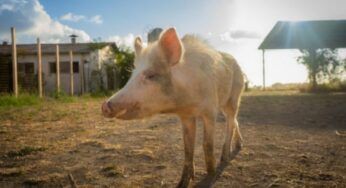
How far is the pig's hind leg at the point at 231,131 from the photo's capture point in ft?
17.2

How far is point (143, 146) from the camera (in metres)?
6.20

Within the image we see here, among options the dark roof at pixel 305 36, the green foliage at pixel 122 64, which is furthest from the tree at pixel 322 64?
the green foliage at pixel 122 64

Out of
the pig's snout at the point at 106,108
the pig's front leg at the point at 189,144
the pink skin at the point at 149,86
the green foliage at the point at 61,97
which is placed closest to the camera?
the pig's snout at the point at 106,108

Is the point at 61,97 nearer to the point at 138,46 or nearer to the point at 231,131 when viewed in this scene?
the point at 231,131

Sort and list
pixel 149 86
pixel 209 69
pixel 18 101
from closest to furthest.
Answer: pixel 149 86
pixel 209 69
pixel 18 101

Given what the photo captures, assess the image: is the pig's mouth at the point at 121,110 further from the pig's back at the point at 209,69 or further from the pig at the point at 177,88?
the pig's back at the point at 209,69

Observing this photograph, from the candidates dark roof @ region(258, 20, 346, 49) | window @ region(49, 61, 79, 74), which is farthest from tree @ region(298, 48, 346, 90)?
window @ region(49, 61, 79, 74)

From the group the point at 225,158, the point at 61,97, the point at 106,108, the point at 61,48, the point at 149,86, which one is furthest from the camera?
the point at 61,48

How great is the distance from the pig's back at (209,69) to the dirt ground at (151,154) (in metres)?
0.94

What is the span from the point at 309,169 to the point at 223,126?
3782 millimetres

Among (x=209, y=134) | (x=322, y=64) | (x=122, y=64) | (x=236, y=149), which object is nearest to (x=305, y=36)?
(x=322, y=64)

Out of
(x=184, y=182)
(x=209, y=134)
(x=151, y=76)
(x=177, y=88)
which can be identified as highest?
(x=151, y=76)

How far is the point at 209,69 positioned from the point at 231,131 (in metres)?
1.25

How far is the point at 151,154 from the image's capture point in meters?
5.58
